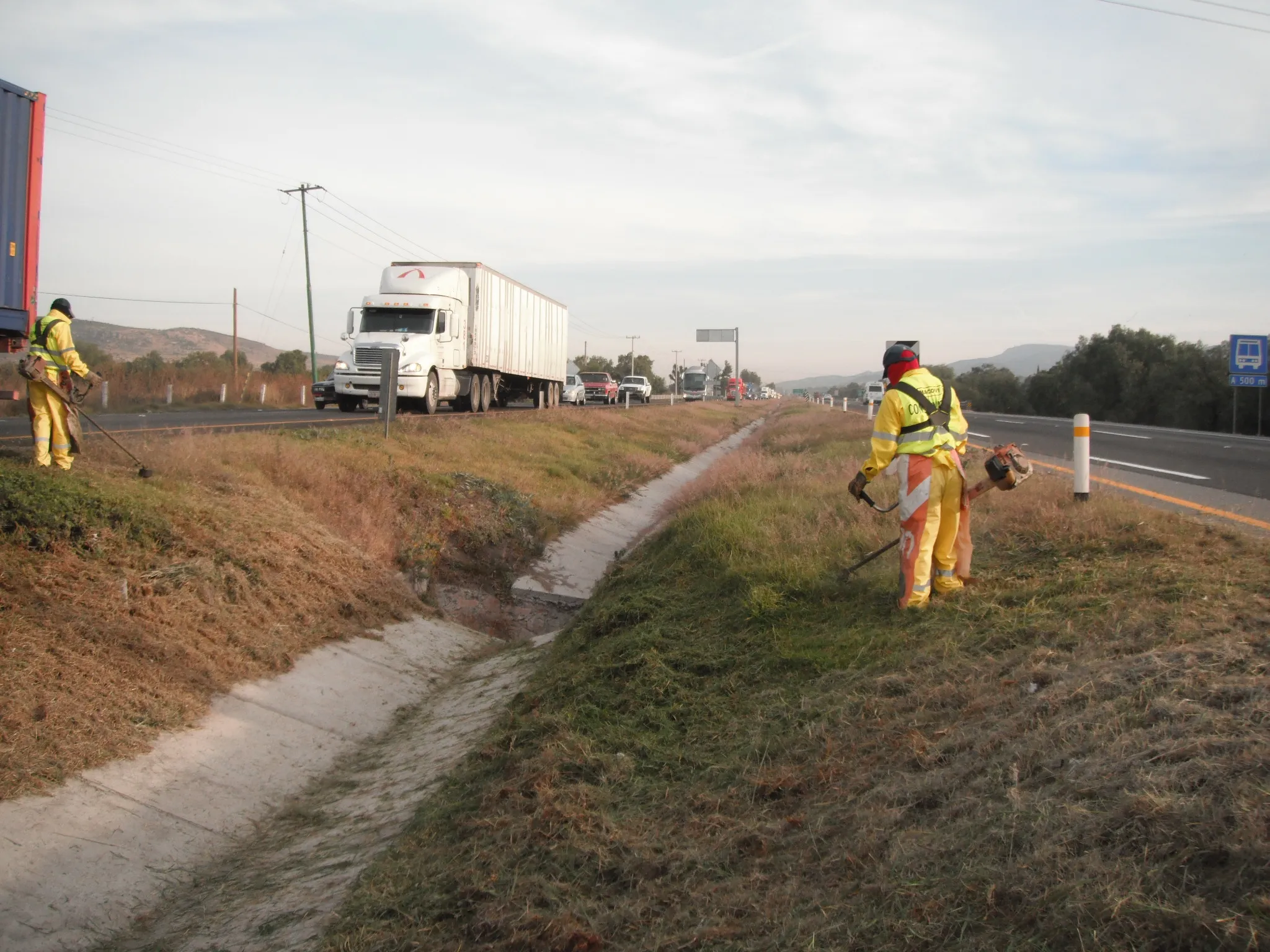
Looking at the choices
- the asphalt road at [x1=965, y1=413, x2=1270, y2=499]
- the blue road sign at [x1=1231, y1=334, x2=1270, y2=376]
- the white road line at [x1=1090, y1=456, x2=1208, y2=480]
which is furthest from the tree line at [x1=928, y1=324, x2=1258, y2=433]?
the white road line at [x1=1090, y1=456, x2=1208, y2=480]

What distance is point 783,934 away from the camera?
3.31 meters

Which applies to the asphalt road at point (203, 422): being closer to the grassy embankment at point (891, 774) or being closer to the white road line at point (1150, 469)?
the grassy embankment at point (891, 774)

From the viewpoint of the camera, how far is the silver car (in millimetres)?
48469

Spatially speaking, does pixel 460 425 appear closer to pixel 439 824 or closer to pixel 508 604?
pixel 508 604

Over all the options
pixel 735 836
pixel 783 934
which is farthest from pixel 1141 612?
pixel 783 934

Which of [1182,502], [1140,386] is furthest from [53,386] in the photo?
[1140,386]

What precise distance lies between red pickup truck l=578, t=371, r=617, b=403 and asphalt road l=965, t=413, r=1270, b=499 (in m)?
27.5

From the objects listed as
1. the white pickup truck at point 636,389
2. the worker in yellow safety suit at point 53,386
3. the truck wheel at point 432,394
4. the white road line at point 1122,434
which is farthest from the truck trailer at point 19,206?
the white pickup truck at point 636,389

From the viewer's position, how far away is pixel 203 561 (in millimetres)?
9055

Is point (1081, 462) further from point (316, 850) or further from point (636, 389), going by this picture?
point (636, 389)

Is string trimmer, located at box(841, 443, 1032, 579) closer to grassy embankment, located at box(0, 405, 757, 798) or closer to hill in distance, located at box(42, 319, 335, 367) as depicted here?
grassy embankment, located at box(0, 405, 757, 798)

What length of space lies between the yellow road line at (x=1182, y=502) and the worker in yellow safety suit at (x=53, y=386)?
10045 millimetres

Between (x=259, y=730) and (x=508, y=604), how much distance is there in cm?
582

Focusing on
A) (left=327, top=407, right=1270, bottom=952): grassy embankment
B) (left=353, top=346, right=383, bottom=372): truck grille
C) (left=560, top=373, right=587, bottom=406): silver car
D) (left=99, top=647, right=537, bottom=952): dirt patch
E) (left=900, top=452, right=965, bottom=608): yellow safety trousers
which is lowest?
(left=99, top=647, right=537, bottom=952): dirt patch
